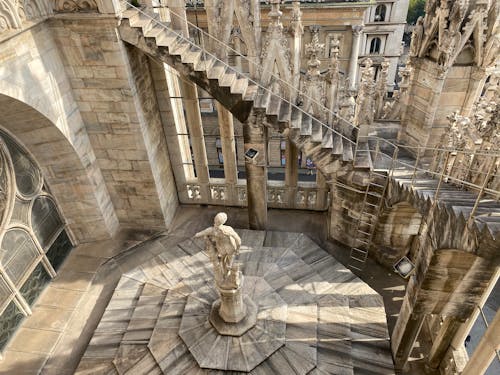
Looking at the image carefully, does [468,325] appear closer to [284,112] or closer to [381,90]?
[284,112]

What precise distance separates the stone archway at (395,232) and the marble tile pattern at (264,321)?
4.24ft

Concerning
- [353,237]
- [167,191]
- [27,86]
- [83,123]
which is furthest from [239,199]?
[27,86]

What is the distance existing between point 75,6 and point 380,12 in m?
28.7

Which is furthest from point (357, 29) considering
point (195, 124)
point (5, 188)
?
point (5, 188)

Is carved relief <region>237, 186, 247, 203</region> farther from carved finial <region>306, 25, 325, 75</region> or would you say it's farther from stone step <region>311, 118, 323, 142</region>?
carved finial <region>306, 25, 325, 75</region>

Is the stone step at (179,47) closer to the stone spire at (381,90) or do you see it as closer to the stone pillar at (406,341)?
the stone spire at (381,90)

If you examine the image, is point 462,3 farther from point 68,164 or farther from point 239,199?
point 68,164

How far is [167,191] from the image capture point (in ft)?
41.4

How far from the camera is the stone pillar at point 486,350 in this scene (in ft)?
19.9

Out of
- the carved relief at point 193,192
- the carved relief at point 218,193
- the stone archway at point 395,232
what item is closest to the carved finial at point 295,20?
the stone archway at point 395,232

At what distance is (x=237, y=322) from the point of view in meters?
8.76

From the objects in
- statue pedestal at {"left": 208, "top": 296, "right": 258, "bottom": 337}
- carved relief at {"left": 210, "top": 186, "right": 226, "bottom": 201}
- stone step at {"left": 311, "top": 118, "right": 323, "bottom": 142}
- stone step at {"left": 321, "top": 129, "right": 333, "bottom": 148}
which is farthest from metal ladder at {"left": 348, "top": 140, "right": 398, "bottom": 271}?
carved relief at {"left": 210, "top": 186, "right": 226, "bottom": 201}

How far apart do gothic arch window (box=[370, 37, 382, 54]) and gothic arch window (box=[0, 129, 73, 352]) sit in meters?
29.6

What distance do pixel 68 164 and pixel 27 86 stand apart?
2.68m
